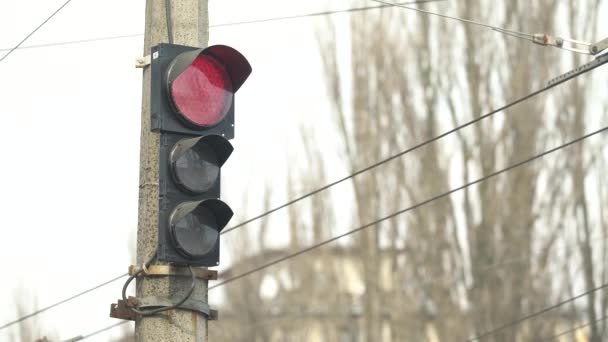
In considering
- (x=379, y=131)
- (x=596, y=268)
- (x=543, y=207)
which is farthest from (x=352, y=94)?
(x=596, y=268)

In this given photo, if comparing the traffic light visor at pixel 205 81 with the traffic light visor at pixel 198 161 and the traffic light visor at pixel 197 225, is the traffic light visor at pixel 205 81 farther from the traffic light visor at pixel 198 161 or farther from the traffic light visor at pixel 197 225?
the traffic light visor at pixel 197 225

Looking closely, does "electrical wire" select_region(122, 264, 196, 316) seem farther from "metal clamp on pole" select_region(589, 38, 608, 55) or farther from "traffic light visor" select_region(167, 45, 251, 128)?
"metal clamp on pole" select_region(589, 38, 608, 55)

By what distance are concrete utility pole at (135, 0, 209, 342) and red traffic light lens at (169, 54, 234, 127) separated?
0.59 feet

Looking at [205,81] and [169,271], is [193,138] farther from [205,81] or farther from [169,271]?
[169,271]

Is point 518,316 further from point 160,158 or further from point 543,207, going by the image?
point 160,158

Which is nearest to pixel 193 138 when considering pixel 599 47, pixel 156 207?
pixel 156 207

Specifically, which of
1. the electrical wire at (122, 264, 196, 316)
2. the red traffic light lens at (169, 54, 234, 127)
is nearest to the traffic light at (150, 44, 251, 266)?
the red traffic light lens at (169, 54, 234, 127)

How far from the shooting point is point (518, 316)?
1867 cm

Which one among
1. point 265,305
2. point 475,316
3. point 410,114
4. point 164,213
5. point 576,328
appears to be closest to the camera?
point 164,213

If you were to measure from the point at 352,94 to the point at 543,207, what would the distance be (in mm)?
4177

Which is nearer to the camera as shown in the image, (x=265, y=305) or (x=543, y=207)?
(x=543, y=207)

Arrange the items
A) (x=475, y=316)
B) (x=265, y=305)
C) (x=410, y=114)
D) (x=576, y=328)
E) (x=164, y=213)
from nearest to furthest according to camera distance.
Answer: (x=164, y=213), (x=576, y=328), (x=475, y=316), (x=410, y=114), (x=265, y=305)

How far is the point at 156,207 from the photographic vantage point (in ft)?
16.3

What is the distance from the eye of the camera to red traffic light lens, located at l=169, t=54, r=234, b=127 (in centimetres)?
490
